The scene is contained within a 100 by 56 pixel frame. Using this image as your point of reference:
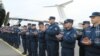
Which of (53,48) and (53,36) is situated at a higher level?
(53,36)

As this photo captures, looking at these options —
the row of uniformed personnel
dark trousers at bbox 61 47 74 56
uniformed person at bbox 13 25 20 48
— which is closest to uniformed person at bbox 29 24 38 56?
the row of uniformed personnel

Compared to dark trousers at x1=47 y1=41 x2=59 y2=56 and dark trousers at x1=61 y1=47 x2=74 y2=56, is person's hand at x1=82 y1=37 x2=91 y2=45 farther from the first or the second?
dark trousers at x1=47 y1=41 x2=59 y2=56

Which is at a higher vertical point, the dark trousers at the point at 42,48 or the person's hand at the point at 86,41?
the person's hand at the point at 86,41

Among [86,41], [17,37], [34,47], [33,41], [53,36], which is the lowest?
[17,37]

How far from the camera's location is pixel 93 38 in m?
7.94

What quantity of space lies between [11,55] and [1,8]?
93.3 inches

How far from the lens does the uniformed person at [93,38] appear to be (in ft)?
25.3

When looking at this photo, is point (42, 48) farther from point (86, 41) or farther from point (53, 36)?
point (86, 41)

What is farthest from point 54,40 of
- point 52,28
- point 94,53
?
point 94,53

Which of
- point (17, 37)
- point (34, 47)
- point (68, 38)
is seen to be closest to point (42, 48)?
point (34, 47)

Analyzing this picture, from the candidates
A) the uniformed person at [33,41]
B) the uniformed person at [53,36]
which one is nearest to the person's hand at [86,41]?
the uniformed person at [53,36]

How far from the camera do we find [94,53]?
314 inches

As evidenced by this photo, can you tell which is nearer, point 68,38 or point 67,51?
point 68,38

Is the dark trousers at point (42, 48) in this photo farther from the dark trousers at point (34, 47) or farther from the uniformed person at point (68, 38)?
the uniformed person at point (68, 38)
